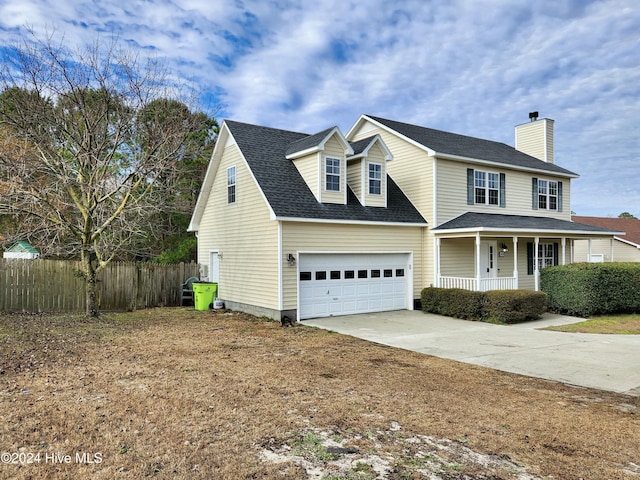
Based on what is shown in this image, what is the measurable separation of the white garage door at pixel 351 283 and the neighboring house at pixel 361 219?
0.12ft

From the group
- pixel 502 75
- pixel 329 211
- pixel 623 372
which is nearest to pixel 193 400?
pixel 623 372

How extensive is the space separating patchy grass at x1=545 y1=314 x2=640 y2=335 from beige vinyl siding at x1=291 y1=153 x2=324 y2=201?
8372 mm

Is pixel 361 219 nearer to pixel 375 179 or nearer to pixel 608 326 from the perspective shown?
pixel 375 179

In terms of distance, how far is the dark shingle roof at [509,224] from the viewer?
15.3 m

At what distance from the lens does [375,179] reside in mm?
15773

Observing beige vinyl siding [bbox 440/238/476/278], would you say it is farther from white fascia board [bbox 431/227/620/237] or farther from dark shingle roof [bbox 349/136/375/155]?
dark shingle roof [bbox 349/136/375/155]

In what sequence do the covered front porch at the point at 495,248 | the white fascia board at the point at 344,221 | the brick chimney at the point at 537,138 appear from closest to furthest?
the white fascia board at the point at 344,221 < the covered front porch at the point at 495,248 < the brick chimney at the point at 537,138

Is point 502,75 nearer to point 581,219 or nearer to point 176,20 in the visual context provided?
point 176,20

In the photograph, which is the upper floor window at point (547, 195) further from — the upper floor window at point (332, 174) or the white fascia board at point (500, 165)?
the upper floor window at point (332, 174)

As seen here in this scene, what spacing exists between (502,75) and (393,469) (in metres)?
17.8

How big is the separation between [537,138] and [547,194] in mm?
3535

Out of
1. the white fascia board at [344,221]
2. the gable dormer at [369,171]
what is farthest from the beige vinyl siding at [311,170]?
the gable dormer at [369,171]

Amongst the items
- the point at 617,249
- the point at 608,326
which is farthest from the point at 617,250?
the point at 608,326

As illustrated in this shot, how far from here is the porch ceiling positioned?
14943mm
